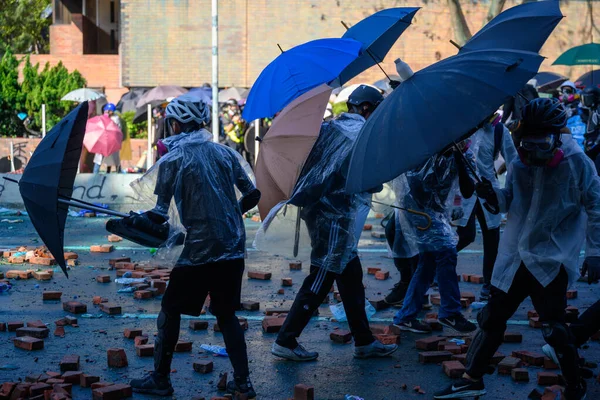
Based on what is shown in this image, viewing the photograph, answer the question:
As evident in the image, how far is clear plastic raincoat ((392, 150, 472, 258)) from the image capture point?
6.73m

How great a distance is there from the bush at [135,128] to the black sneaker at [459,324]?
78.6 ft

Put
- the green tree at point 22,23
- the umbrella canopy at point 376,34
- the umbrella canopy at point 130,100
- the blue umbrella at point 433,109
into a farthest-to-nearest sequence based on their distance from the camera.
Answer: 1. the green tree at point 22,23
2. the umbrella canopy at point 130,100
3. the umbrella canopy at point 376,34
4. the blue umbrella at point 433,109

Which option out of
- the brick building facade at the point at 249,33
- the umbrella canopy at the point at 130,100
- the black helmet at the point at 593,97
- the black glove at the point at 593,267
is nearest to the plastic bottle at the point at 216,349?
the black glove at the point at 593,267

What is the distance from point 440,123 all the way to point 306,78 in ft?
5.07

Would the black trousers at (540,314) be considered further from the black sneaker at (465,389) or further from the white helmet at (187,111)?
the white helmet at (187,111)

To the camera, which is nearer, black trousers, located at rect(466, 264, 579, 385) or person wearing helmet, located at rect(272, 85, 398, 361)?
black trousers, located at rect(466, 264, 579, 385)

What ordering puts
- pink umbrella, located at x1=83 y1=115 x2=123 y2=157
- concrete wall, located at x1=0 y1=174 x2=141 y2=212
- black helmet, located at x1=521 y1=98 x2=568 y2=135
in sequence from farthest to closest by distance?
pink umbrella, located at x1=83 y1=115 x2=123 y2=157
concrete wall, located at x1=0 y1=174 x2=141 y2=212
black helmet, located at x1=521 y1=98 x2=568 y2=135

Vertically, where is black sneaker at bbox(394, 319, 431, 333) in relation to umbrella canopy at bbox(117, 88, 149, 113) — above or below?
below

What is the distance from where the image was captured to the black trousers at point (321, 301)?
6062 mm

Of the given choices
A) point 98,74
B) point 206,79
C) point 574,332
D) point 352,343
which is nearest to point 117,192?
point 352,343

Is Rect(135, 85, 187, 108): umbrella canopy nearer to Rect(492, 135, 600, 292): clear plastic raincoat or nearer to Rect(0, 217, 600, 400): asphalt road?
Rect(0, 217, 600, 400): asphalt road

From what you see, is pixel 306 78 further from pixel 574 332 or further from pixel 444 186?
pixel 574 332

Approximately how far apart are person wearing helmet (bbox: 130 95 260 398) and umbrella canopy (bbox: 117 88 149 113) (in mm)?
25719

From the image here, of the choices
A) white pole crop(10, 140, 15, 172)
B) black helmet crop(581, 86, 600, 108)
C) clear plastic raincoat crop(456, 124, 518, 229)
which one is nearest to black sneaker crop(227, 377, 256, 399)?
clear plastic raincoat crop(456, 124, 518, 229)
